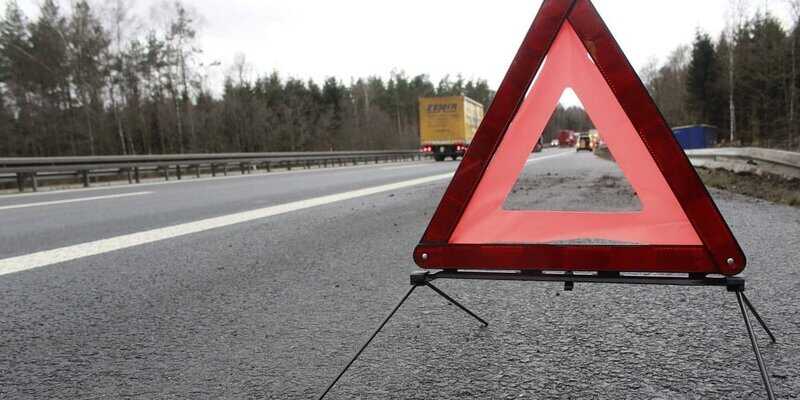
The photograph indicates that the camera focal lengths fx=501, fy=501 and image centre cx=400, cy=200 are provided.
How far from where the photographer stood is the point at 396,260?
354cm

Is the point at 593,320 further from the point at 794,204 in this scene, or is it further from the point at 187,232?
the point at 794,204

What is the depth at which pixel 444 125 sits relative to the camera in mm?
31078

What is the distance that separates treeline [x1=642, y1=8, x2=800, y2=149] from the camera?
39.5 meters

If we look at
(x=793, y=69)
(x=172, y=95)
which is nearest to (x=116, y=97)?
(x=172, y=95)

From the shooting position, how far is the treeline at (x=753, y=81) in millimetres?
39500

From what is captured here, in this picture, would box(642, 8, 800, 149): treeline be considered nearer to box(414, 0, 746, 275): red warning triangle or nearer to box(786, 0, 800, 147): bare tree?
box(786, 0, 800, 147): bare tree

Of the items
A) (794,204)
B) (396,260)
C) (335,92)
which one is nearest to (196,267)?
(396,260)

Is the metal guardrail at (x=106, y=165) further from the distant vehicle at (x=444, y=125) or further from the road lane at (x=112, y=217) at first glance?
the distant vehicle at (x=444, y=125)

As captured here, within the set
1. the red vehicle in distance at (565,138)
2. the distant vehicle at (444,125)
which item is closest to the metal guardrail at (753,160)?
the red vehicle in distance at (565,138)

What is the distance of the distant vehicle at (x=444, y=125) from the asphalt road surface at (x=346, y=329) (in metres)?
26.9

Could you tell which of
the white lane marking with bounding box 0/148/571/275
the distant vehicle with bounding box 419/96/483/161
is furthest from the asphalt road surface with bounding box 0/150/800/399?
the distant vehicle with bounding box 419/96/483/161

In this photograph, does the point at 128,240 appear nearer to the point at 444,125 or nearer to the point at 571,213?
the point at 571,213

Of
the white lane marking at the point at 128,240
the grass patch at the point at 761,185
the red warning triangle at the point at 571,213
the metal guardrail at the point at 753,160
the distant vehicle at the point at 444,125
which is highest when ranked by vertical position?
the distant vehicle at the point at 444,125

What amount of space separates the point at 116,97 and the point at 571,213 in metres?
46.9
